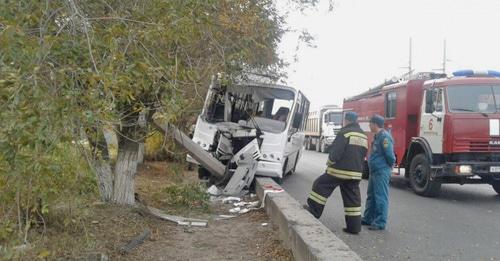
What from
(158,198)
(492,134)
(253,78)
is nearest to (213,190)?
(158,198)

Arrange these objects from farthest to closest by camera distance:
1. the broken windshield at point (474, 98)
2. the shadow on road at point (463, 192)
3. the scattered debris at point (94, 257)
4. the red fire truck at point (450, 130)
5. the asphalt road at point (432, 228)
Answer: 1. the shadow on road at point (463, 192)
2. the broken windshield at point (474, 98)
3. the red fire truck at point (450, 130)
4. the asphalt road at point (432, 228)
5. the scattered debris at point (94, 257)

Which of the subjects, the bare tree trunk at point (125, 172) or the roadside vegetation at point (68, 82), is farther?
the bare tree trunk at point (125, 172)

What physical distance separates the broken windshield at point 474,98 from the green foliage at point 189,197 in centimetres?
532

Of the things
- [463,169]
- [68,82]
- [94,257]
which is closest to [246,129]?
[463,169]

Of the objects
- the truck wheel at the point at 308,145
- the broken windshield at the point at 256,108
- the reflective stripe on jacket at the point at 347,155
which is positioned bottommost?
the truck wheel at the point at 308,145

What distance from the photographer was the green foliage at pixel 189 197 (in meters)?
8.61

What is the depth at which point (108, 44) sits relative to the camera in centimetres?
320

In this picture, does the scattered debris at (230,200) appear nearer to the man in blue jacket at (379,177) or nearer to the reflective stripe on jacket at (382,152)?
the man in blue jacket at (379,177)

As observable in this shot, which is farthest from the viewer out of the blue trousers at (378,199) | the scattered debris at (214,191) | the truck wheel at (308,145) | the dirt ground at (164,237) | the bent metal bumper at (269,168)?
the truck wheel at (308,145)

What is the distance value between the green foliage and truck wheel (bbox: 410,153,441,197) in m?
4.86

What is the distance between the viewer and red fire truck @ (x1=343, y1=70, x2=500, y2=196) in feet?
33.7

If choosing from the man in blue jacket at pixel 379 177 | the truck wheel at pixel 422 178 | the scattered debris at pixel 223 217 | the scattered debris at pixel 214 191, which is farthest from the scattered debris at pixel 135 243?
the truck wheel at pixel 422 178

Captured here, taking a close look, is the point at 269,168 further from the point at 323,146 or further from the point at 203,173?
the point at 323,146

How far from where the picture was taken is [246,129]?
37.3ft
